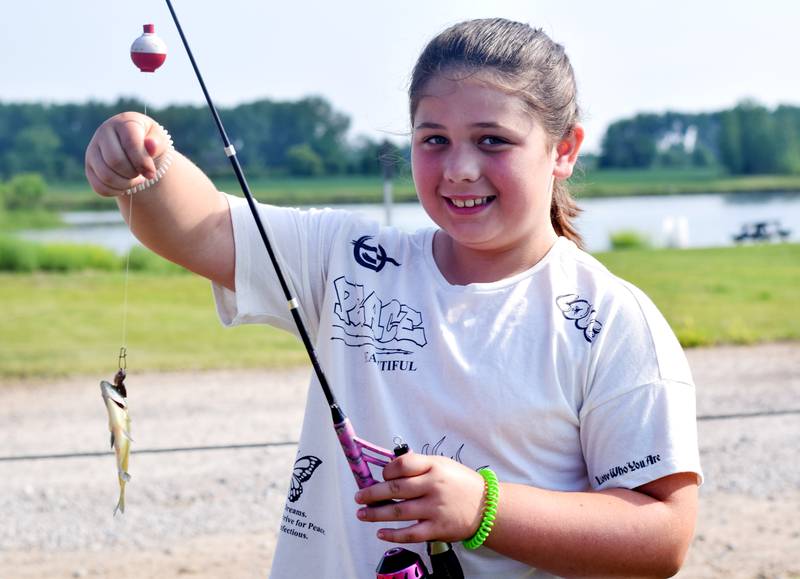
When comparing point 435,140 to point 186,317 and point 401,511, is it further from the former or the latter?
point 186,317

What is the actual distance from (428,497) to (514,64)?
82 cm

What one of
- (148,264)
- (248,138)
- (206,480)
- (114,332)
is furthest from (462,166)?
(248,138)

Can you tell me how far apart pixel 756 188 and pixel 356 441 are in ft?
110

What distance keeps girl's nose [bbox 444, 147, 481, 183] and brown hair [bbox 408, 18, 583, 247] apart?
0.15 metres

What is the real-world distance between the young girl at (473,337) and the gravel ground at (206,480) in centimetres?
251

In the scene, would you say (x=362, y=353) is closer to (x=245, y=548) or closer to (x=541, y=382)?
(x=541, y=382)

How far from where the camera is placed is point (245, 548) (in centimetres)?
453

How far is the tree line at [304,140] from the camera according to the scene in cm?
1803

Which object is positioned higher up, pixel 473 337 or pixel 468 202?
pixel 468 202

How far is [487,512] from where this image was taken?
67.6 inches

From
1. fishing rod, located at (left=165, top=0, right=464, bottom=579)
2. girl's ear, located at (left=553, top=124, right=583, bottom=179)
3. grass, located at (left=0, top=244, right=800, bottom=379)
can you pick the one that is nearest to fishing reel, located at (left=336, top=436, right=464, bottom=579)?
fishing rod, located at (left=165, top=0, right=464, bottom=579)

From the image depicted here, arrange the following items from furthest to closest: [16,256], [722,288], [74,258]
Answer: [74,258], [16,256], [722,288]

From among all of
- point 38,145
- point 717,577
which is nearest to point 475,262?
point 717,577

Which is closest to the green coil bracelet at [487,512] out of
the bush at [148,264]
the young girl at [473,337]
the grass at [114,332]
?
the young girl at [473,337]
